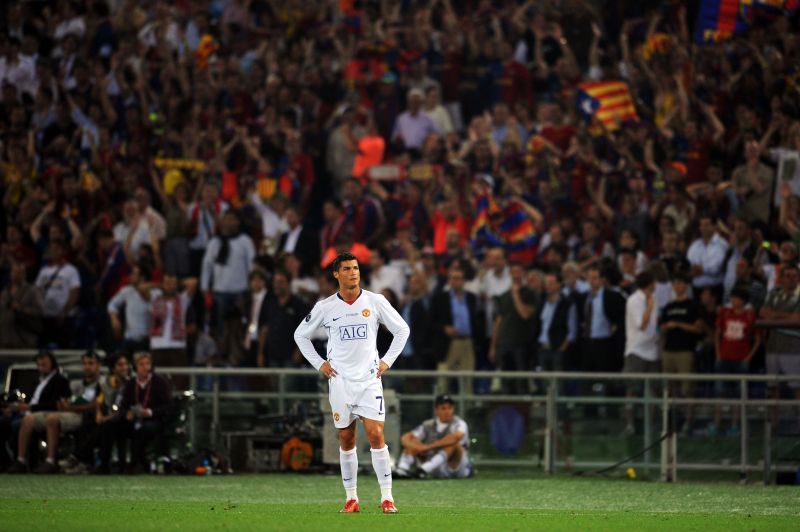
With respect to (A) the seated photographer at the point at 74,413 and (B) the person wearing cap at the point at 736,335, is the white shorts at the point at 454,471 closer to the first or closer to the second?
(B) the person wearing cap at the point at 736,335

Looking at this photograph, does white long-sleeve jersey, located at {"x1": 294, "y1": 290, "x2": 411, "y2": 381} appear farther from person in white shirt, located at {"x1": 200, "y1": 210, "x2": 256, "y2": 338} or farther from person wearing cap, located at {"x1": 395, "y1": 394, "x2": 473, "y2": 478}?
person in white shirt, located at {"x1": 200, "y1": 210, "x2": 256, "y2": 338}

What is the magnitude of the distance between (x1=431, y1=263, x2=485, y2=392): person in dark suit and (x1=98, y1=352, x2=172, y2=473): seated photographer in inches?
156

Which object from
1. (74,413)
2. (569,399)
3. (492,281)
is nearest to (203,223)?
(74,413)

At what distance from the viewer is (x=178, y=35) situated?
2872 cm

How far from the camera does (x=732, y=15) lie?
23.5 meters

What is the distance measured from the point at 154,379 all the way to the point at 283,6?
10.4 meters

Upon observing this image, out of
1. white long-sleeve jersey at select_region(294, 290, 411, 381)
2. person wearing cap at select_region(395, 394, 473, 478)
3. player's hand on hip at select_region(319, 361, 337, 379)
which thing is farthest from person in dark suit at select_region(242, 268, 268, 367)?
player's hand on hip at select_region(319, 361, 337, 379)

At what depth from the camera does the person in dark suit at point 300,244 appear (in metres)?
23.6

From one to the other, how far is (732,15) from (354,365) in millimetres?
12008

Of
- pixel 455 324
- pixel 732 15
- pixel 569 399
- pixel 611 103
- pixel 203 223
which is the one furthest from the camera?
pixel 203 223

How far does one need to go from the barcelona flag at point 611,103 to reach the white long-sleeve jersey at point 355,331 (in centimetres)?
1019

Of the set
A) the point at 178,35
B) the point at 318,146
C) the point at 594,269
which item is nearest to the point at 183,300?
the point at 318,146

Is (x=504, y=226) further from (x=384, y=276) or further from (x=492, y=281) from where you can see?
(x=384, y=276)

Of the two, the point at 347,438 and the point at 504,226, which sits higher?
the point at 504,226
